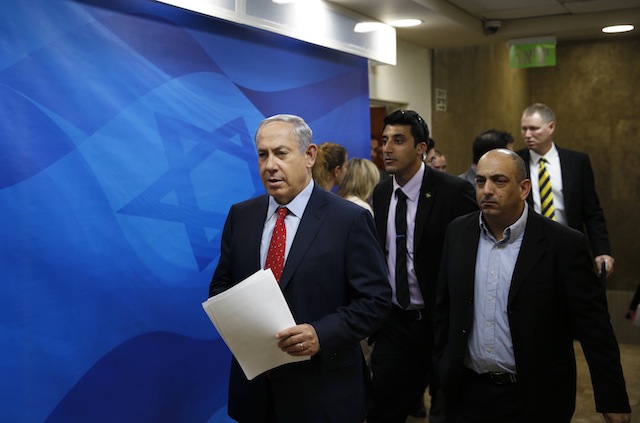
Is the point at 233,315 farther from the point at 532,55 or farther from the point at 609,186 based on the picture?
the point at 609,186

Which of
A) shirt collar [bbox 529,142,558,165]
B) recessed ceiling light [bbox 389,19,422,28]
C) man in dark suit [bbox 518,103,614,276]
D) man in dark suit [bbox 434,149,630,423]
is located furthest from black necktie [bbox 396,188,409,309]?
recessed ceiling light [bbox 389,19,422,28]

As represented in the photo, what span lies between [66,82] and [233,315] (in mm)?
1636

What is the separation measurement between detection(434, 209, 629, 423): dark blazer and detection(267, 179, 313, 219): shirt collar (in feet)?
2.41

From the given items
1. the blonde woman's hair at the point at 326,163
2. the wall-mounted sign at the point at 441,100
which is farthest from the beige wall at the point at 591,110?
the blonde woman's hair at the point at 326,163

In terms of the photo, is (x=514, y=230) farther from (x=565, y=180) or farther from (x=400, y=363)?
(x=565, y=180)

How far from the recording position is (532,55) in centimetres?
793

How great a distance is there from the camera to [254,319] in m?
2.52

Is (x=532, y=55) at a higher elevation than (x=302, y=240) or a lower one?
higher

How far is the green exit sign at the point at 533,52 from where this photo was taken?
790 cm

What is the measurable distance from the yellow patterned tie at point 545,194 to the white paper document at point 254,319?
3190 mm

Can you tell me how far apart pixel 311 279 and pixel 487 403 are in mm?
955

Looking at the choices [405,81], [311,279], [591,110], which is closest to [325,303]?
[311,279]

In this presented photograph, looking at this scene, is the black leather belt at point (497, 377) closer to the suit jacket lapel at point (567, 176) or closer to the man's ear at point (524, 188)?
the man's ear at point (524, 188)

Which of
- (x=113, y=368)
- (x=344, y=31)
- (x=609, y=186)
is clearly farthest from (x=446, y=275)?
(x=609, y=186)
